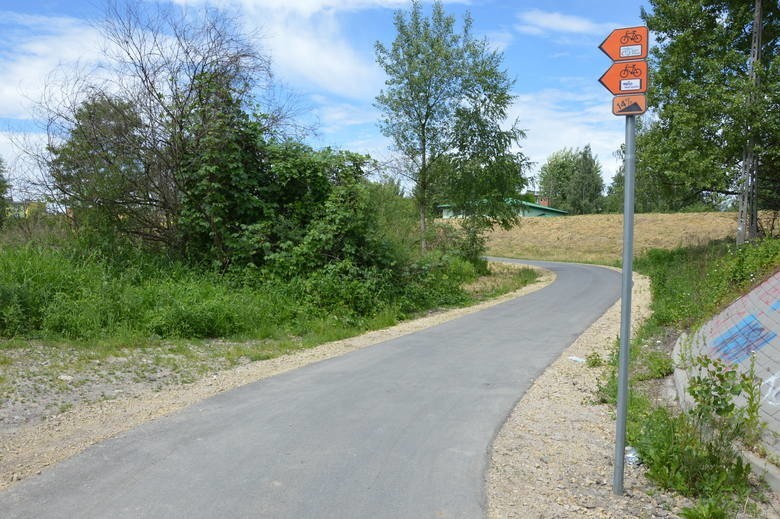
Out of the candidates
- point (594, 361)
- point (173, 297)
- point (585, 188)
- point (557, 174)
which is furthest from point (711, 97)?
point (557, 174)

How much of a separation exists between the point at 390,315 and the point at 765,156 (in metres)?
17.0

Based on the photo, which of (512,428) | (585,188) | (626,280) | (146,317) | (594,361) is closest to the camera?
(626,280)

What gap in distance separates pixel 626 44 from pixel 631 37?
5 cm

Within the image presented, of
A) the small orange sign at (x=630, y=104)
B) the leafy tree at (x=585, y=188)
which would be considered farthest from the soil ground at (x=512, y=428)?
the leafy tree at (x=585, y=188)

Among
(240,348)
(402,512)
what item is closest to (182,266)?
(240,348)

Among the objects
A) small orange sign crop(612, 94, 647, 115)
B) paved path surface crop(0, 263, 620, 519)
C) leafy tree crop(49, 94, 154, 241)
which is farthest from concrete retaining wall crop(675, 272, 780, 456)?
leafy tree crop(49, 94, 154, 241)

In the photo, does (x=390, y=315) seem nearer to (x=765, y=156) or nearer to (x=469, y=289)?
(x=469, y=289)

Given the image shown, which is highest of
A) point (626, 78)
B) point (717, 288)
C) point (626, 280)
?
point (626, 78)

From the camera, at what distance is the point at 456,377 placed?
25.6 ft

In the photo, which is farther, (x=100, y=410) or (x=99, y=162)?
(x=99, y=162)

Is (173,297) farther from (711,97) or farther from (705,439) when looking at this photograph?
(711,97)

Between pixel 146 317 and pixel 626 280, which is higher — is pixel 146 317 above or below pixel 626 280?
below

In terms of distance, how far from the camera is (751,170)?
70.2 ft

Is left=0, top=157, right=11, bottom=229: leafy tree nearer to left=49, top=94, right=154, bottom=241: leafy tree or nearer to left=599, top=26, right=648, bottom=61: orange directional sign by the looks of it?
left=49, top=94, right=154, bottom=241: leafy tree
